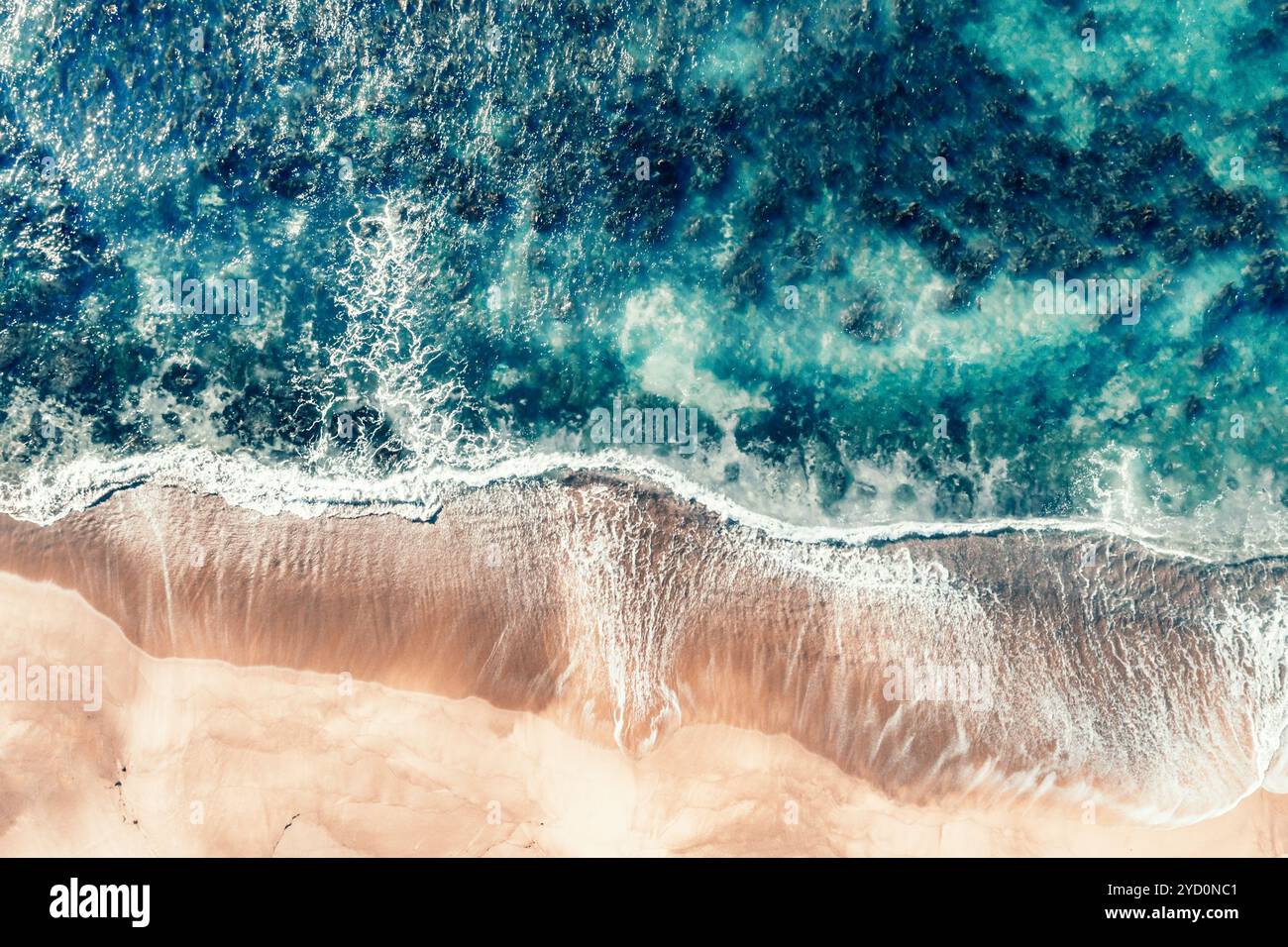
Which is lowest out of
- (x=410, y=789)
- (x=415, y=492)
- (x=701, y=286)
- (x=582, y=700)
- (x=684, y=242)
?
(x=410, y=789)

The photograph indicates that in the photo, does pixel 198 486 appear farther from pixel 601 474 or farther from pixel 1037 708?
pixel 1037 708

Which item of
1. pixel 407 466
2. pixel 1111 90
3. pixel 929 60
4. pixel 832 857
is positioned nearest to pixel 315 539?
pixel 407 466

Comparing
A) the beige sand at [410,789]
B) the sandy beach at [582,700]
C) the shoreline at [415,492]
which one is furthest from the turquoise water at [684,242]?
the beige sand at [410,789]

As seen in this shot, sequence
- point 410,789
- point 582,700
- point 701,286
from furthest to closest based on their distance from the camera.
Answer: point 701,286, point 582,700, point 410,789

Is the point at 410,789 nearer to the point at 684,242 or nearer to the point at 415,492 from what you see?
the point at 415,492

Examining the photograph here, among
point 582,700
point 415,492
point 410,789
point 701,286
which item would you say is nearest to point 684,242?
point 701,286

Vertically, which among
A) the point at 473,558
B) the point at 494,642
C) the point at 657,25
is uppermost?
the point at 657,25

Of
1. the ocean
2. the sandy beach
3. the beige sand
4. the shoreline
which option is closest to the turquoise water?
the ocean

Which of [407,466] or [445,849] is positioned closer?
[445,849]
